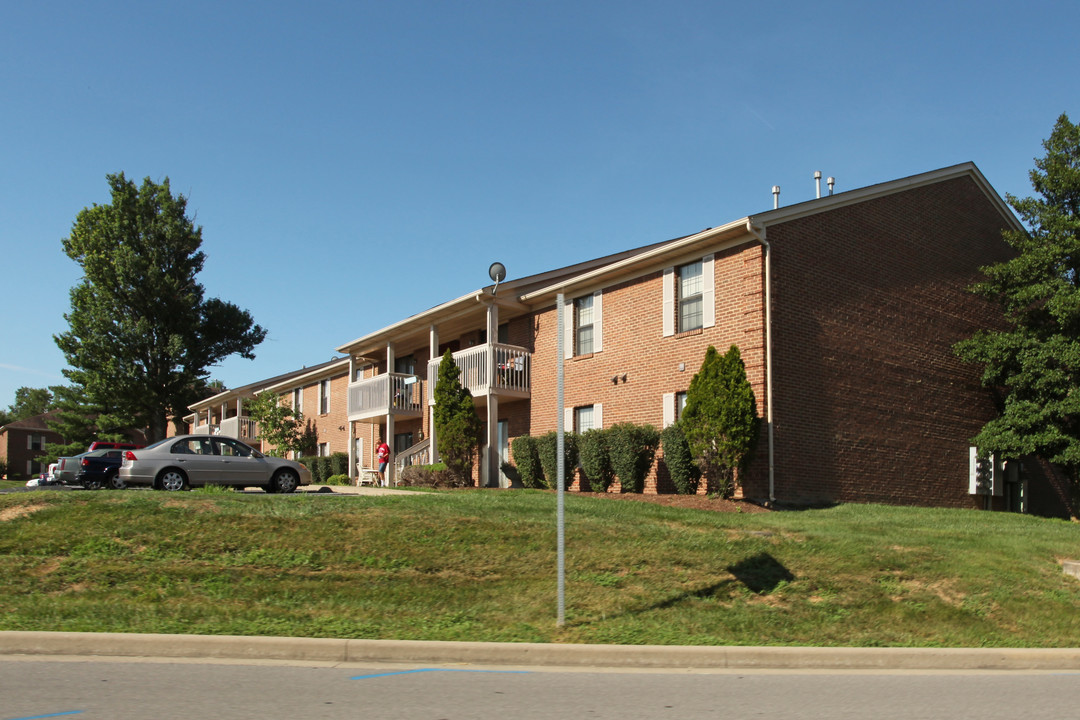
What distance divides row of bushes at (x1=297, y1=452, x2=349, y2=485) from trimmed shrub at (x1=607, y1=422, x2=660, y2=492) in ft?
Answer: 57.4

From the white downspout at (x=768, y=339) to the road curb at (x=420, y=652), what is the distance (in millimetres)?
9216

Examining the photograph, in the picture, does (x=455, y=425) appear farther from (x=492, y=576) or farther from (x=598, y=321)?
(x=492, y=576)

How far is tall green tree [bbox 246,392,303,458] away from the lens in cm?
3903

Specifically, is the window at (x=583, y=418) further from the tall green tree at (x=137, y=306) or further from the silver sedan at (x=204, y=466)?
the tall green tree at (x=137, y=306)

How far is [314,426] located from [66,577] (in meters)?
30.4

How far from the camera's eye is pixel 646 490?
63.0ft

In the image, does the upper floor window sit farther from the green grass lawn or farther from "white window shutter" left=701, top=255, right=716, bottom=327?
the green grass lawn

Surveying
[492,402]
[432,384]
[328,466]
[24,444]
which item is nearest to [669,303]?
[492,402]

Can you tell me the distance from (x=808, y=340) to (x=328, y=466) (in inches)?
872

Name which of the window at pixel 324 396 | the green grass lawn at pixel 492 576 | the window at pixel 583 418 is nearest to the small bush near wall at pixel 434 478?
the window at pixel 583 418

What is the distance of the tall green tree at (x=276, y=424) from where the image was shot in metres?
39.0

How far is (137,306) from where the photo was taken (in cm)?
4547

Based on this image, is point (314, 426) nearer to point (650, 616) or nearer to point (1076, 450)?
point (1076, 450)

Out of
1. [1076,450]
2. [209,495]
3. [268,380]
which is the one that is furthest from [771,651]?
[268,380]
